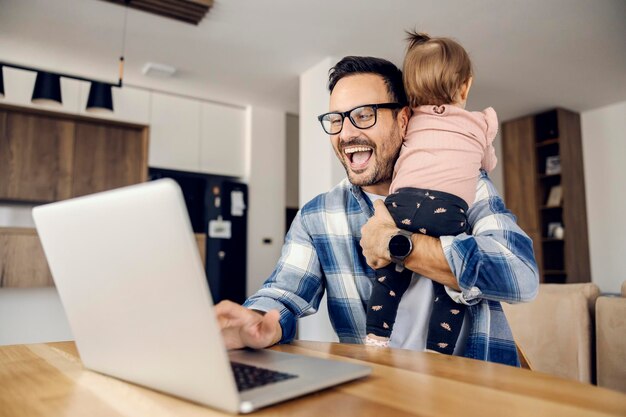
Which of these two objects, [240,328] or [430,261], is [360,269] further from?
[240,328]

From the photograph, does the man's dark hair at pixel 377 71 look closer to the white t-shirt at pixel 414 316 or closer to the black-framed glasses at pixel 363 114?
the black-framed glasses at pixel 363 114

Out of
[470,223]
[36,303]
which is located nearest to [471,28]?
[470,223]

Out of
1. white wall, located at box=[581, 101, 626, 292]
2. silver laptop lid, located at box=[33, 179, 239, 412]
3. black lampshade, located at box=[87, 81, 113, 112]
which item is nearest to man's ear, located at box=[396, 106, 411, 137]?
silver laptop lid, located at box=[33, 179, 239, 412]

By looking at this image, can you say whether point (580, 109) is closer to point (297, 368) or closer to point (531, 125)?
point (531, 125)

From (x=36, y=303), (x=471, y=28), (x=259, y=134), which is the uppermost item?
(x=471, y=28)

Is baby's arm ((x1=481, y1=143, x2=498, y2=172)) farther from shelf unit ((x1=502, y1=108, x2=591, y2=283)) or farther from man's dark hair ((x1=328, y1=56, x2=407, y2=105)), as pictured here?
shelf unit ((x1=502, y1=108, x2=591, y2=283))

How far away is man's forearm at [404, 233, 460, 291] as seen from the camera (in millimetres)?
1113

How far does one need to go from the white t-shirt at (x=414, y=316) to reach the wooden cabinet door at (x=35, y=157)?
4399 mm

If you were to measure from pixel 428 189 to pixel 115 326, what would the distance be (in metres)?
0.90

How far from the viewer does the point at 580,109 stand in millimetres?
6031

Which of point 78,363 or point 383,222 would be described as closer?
point 78,363

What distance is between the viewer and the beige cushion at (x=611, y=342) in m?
1.49

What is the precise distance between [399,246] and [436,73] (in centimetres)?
53

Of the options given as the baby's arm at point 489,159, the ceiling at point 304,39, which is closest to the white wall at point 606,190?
the ceiling at point 304,39
